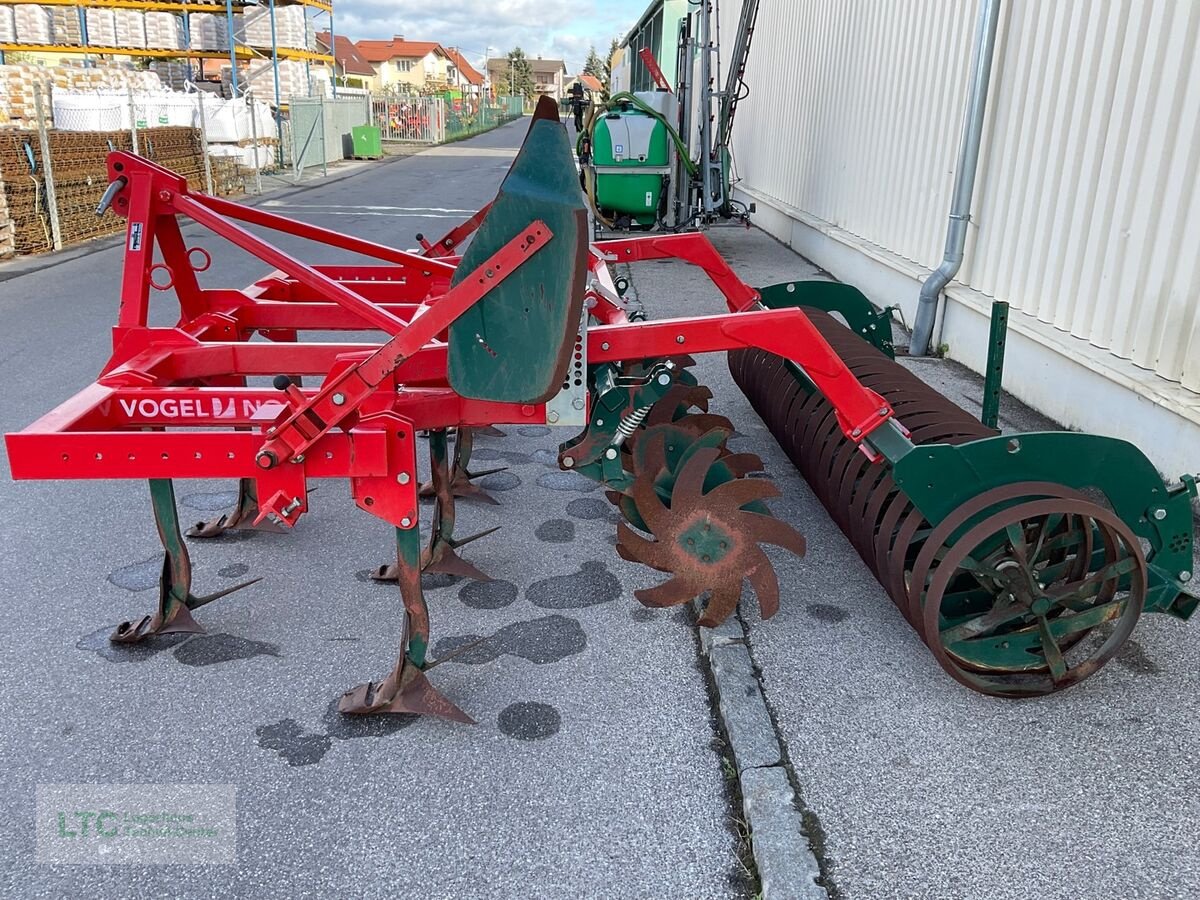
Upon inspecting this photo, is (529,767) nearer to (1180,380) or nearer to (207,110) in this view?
(1180,380)

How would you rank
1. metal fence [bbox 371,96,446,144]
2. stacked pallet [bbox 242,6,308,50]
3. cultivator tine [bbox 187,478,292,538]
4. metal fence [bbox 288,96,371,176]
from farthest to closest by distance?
1. metal fence [bbox 371,96,446,144]
2. stacked pallet [bbox 242,6,308,50]
3. metal fence [bbox 288,96,371,176]
4. cultivator tine [bbox 187,478,292,538]

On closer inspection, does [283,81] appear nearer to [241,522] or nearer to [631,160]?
[631,160]

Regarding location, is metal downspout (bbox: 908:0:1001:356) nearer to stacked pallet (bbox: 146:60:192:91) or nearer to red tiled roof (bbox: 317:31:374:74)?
stacked pallet (bbox: 146:60:192:91)

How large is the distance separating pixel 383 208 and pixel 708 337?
14.2 m

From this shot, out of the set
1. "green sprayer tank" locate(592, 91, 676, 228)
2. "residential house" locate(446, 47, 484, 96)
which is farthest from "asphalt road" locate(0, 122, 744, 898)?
"residential house" locate(446, 47, 484, 96)

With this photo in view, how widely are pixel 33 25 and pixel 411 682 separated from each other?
41264 mm

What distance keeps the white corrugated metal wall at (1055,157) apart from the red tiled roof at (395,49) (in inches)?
4225

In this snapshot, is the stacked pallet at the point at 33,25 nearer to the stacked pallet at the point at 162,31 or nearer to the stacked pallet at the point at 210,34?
the stacked pallet at the point at 162,31

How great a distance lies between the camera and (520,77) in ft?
375

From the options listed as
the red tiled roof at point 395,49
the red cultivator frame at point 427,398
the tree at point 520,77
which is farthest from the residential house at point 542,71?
the red cultivator frame at point 427,398

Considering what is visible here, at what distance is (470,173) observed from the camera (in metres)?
23.5

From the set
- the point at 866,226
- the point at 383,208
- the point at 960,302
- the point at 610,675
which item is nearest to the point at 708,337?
the point at 610,675

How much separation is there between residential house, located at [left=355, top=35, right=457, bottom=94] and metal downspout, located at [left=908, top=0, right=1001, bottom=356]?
344 feet

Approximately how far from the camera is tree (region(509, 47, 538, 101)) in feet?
350
